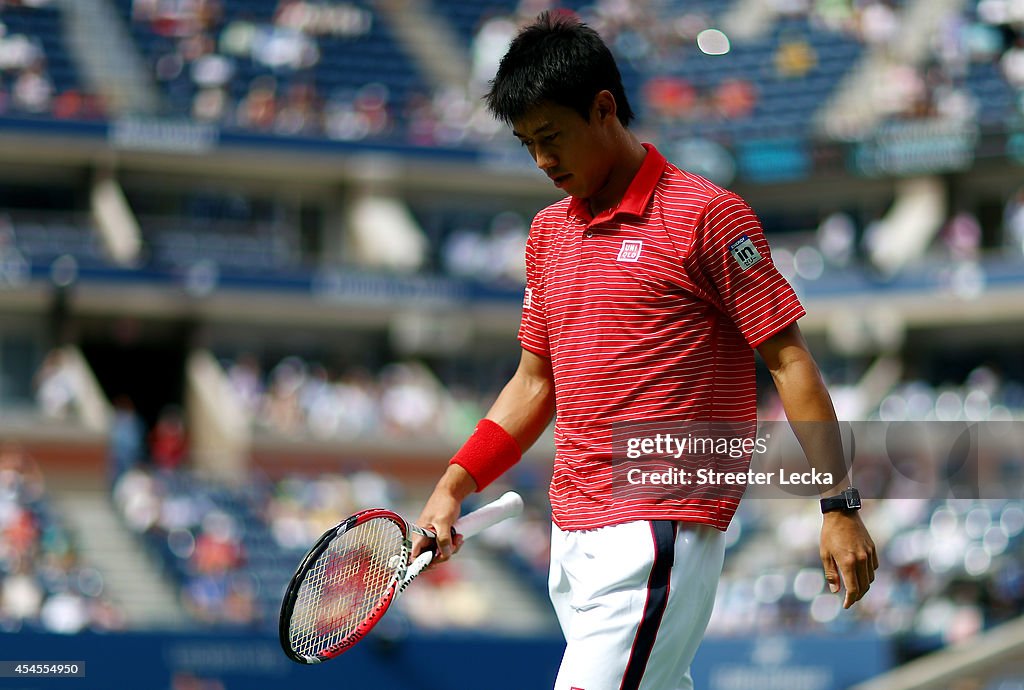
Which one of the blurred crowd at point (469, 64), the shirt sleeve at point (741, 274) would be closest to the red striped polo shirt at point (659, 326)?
the shirt sleeve at point (741, 274)

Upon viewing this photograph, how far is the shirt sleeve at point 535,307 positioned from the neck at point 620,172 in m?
0.26

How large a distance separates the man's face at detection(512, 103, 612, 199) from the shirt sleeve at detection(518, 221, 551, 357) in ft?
0.90

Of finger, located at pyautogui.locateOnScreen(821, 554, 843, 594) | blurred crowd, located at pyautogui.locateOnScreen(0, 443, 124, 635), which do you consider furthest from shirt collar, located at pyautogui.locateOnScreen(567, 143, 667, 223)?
blurred crowd, located at pyautogui.locateOnScreen(0, 443, 124, 635)

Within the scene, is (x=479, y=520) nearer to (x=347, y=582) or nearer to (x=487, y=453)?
(x=487, y=453)

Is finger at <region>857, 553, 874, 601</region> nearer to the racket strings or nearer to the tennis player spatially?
the tennis player

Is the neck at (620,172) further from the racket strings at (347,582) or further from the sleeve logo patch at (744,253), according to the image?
the racket strings at (347,582)

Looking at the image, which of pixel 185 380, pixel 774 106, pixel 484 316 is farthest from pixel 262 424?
pixel 774 106

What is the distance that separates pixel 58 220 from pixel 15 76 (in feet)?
6.74

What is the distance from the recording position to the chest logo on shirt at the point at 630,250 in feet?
11.4

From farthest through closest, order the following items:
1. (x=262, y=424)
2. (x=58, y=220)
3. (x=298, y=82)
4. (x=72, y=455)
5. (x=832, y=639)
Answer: (x=298, y=82)
(x=58, y=220)
(x=262, y=424)
(x=72, y=455)
(x=832, y=639)

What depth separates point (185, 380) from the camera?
872 inches

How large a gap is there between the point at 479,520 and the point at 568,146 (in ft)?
3.08

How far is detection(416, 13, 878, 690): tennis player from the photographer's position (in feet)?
10.9

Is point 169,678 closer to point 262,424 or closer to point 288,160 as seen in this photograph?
point 262,424
